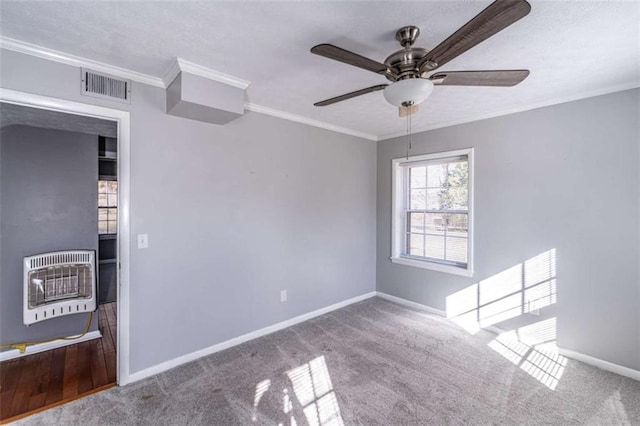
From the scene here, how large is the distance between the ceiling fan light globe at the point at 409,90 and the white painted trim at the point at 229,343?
2.66 meters

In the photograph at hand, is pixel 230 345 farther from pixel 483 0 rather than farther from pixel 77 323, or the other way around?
pixel 483 0

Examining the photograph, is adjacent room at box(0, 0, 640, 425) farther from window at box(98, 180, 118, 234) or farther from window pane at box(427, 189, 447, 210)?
window at box(98, 180, 118, 234)

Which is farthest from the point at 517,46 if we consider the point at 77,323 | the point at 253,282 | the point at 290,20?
the point at 77,323

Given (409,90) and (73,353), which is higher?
(409,90)

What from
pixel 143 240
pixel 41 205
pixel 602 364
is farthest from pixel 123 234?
pixel 602 364

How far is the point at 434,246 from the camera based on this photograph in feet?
12.7

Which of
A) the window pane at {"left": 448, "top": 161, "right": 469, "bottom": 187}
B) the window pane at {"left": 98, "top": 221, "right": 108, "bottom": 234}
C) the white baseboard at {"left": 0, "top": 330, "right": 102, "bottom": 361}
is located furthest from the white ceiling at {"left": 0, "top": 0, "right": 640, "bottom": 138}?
the window pane at {"left": 98, "top": 221, "right": 108, "bottom": 234}

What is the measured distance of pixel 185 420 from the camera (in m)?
1.92

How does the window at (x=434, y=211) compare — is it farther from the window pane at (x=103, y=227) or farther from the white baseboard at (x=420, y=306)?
the window pane at (x=103, y=227)

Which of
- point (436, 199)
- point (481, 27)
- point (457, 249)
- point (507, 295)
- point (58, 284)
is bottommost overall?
point (507, 295)

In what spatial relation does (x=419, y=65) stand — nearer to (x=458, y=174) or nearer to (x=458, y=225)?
(x=458, y=174)

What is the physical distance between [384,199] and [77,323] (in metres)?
4.08

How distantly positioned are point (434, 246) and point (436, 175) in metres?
0.96

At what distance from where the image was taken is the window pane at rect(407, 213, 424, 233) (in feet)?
13.2
